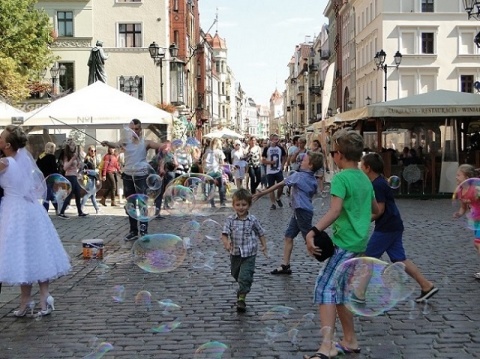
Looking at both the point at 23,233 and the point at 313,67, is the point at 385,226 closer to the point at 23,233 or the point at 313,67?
the point at 23,233

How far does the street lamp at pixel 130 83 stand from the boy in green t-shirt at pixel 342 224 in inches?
1574

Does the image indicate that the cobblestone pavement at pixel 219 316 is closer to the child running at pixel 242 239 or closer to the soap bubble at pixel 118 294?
the soap bubble at pixel 118 294

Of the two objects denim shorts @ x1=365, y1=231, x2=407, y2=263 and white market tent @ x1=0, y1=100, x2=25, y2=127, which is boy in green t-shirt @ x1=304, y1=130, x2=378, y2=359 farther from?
white market tent @ x1=0, y1=100, x2=25, y2=127

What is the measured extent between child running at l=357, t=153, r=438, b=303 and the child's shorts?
1726mm

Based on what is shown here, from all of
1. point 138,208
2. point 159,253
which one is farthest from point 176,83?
point 159,253

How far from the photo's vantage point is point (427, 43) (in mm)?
50406

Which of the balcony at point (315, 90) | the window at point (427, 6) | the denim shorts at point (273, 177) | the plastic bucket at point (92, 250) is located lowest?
the plastic bucket at point (92, 250)

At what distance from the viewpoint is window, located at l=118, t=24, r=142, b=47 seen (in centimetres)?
4444

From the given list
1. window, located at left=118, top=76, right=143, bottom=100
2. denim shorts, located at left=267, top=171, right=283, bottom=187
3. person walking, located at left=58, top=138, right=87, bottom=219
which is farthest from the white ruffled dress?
window, located at left=118, top=76, right=143, bottom=100

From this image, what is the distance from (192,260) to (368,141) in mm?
16900

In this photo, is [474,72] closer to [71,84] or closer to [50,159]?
[71,84]

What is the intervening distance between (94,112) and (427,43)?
38086 millimetres

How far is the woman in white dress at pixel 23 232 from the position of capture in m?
6.67

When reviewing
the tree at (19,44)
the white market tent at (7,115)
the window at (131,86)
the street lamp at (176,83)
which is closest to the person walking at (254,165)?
the white market tent at (7,115)
